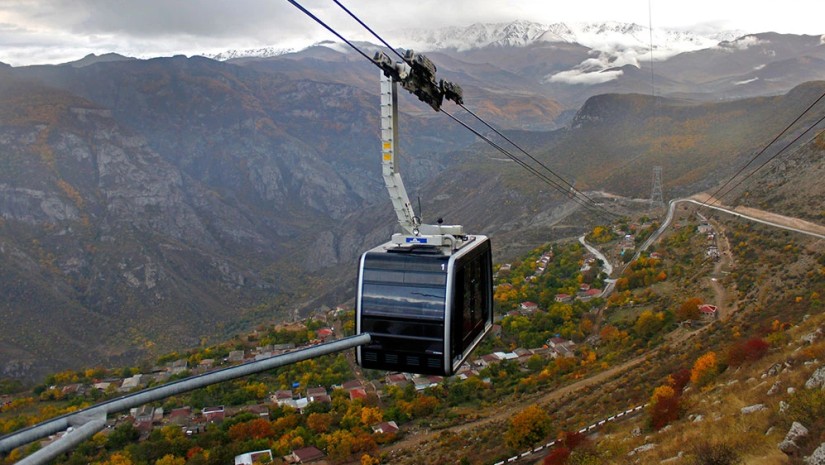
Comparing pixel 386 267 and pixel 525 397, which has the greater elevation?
pixel 386 267

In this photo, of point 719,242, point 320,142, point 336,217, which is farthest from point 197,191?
point 719,242

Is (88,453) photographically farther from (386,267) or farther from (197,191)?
(197,191)

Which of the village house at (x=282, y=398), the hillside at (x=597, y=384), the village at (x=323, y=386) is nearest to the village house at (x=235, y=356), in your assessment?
the village at (x=323, y=386)

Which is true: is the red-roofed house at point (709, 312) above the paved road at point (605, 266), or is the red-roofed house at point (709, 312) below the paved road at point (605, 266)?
above

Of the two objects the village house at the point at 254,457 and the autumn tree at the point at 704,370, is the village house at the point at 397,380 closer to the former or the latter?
the village house at the point at 254,457

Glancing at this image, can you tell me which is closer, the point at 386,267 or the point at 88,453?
the point at 386,267

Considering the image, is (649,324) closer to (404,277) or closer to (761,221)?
(761,221)

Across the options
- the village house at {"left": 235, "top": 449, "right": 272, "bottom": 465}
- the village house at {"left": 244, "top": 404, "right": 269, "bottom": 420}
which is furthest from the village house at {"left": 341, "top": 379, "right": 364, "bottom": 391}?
the village house at {"left": 235, "top": 449, "right": 272, "bottom": 465}

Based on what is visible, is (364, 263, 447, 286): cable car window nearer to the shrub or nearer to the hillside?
the shrub
